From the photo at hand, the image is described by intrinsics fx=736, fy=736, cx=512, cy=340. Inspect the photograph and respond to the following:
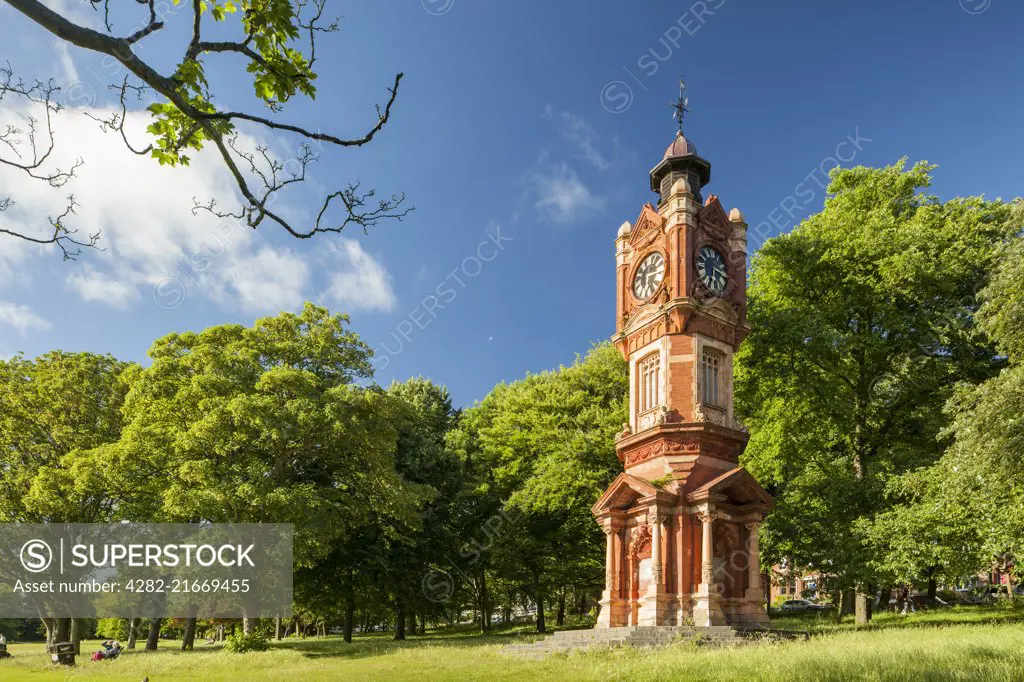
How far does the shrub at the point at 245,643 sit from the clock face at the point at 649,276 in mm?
19097

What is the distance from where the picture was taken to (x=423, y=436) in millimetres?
42031

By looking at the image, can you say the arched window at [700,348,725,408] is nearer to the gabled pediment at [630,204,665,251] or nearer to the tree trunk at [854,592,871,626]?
the gabled pediment at [630,204,665,251]

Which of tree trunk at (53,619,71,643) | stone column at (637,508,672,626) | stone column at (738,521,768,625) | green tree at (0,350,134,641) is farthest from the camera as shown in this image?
tree trunk at (53,619,71,643)

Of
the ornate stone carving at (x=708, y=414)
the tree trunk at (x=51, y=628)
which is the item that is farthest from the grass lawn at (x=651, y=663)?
the ornate stone carving at (x=708, y=414)

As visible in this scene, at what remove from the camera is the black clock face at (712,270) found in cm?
2623

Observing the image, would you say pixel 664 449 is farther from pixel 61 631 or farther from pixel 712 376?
pixel 61 631

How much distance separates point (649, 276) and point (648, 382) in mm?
4015

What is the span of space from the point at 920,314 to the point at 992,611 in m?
13.4

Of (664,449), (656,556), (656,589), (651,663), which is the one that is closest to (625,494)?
(664,449)

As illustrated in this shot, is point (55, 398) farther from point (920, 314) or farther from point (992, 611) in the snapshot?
point (992, 611)

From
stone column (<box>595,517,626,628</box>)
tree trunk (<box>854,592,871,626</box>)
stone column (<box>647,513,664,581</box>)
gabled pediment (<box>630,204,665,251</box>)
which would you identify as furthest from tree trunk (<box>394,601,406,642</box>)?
gabled pediment (<box>630,204,665,251</box>)

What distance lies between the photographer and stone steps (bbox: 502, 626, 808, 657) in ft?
65.4

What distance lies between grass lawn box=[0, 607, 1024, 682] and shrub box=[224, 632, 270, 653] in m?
0.49

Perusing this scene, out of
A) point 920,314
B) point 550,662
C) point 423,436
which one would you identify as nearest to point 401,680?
point 550,662
